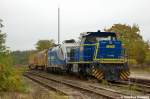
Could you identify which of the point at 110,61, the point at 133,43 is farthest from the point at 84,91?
the point at 133,43

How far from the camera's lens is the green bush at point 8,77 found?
1606cm

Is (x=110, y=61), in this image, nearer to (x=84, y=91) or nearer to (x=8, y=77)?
(x=84, y=91)

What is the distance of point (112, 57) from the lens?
24.0 meters

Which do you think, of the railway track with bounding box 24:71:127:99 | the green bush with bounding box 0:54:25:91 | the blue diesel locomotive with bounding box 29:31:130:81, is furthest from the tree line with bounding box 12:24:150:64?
the green bush with bounding box 0:54:25:91

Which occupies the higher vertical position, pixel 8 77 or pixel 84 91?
pixel 8 77

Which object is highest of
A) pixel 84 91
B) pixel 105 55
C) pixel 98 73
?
pixel 105 55

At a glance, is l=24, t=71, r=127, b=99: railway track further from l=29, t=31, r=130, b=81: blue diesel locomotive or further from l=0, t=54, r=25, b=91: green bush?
l=29, t=31, r=130, b=81: blue diesel locomotive

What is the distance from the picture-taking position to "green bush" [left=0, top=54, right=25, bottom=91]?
1606 cm

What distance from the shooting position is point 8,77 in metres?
16.4

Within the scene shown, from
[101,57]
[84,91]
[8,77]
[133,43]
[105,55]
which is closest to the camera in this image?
[8,77]

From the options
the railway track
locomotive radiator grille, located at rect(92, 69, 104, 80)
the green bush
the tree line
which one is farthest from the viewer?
the tree line

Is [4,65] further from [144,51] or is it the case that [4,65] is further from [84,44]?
[144,51]

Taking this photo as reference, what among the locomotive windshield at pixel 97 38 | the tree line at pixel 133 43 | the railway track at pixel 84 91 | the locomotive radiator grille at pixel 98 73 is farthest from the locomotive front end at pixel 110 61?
the tree line at pixel 133 43

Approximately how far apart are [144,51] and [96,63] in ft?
112
